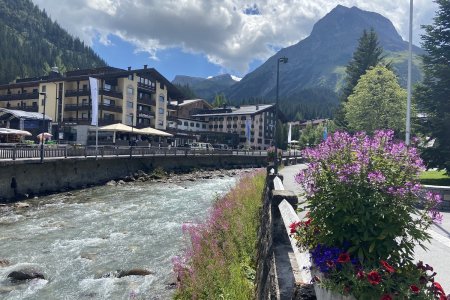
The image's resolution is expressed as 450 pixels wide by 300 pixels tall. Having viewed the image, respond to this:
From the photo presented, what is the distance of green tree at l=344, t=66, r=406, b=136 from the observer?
4067 cm

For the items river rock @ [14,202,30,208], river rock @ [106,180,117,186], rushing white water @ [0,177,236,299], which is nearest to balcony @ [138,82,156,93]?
river rock @ [106,180,117,186]

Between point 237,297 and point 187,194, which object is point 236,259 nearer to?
point 237,297

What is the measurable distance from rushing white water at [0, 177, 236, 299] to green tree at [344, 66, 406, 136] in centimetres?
2481

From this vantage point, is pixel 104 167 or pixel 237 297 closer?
pixel 237 297

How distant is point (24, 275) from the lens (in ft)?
34.5

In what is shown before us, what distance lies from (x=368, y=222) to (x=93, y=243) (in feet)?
42.6

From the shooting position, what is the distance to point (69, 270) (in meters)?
11.3

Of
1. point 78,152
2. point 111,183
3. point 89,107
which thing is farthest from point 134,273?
point 89,107

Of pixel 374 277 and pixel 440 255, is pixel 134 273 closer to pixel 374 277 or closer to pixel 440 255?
pixel 440 255

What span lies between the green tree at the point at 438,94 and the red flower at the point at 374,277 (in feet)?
71.5

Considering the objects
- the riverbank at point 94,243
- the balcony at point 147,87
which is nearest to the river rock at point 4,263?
the riverbank at point 94,243

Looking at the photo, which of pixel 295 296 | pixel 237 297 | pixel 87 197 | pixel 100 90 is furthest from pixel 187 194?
pixel 100 90

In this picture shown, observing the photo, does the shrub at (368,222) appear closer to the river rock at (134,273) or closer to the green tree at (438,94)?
the river rock at (134,273)

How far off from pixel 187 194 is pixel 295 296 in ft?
80.9
